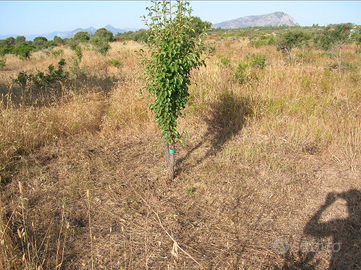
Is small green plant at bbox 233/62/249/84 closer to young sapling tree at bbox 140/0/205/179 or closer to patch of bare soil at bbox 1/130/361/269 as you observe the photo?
patch of bare soil at bbox 1/130/361/269

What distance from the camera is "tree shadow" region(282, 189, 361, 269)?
220 cm

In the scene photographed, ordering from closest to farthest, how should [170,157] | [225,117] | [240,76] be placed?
[170,157] → [225,117] → [240,76]

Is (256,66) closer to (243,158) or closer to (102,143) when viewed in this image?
(243,158)

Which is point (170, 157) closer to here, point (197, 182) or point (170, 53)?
point (197, 182)

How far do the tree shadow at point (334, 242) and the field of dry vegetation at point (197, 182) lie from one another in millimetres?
11

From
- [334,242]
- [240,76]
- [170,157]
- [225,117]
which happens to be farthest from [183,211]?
[240,76]

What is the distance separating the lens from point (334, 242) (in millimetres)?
2410

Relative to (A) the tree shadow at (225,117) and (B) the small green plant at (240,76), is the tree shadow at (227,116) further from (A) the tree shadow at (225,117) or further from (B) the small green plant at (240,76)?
(B) the small green plant at (240,76)

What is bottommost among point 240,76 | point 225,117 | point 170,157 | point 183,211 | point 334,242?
point 334,242

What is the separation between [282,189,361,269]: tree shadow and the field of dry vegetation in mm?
11

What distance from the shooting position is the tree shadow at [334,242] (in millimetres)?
2199

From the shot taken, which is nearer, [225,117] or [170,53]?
[170,53]

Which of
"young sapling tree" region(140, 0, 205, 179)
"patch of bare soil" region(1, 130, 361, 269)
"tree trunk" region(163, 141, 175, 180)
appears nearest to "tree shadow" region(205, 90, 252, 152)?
"patch of bare soil" region(1, 130, 361, 269)

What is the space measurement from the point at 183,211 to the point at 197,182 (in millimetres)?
596
